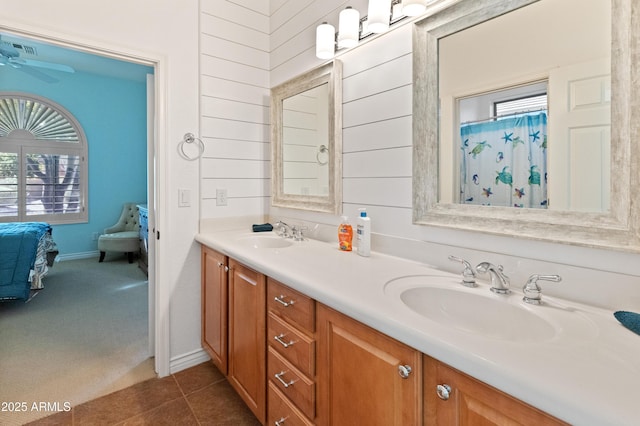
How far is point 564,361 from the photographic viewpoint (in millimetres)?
625

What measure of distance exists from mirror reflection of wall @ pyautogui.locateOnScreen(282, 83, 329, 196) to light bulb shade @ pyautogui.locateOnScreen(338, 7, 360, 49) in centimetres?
32

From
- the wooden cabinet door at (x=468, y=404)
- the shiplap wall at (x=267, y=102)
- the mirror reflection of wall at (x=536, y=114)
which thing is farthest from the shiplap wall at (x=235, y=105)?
the wooden cabinet door at (x=468, y=404)

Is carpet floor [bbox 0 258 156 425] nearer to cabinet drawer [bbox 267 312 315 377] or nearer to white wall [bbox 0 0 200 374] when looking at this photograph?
white wall [bbox 0 0 200 374]

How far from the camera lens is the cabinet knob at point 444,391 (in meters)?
0.73

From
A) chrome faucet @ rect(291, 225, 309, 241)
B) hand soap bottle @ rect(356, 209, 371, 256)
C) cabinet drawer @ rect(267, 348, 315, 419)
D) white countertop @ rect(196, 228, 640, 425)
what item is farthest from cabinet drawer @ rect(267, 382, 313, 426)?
chrome faucet @ rect(291, 225, 309, 241)

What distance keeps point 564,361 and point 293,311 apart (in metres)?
0.86

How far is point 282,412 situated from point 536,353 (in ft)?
3.46

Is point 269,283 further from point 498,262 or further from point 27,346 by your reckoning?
point 27,346

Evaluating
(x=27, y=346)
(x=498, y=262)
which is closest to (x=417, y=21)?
(x=498, y=262)

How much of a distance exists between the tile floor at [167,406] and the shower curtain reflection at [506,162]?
159 centimetres

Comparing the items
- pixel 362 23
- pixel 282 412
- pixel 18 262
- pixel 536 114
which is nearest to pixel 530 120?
pixel 536 114

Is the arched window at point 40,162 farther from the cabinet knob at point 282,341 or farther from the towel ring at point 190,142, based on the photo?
the cabinet knob at point 282,341

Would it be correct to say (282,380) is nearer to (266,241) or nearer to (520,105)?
(266,241)

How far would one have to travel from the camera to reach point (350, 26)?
1.64 metres
